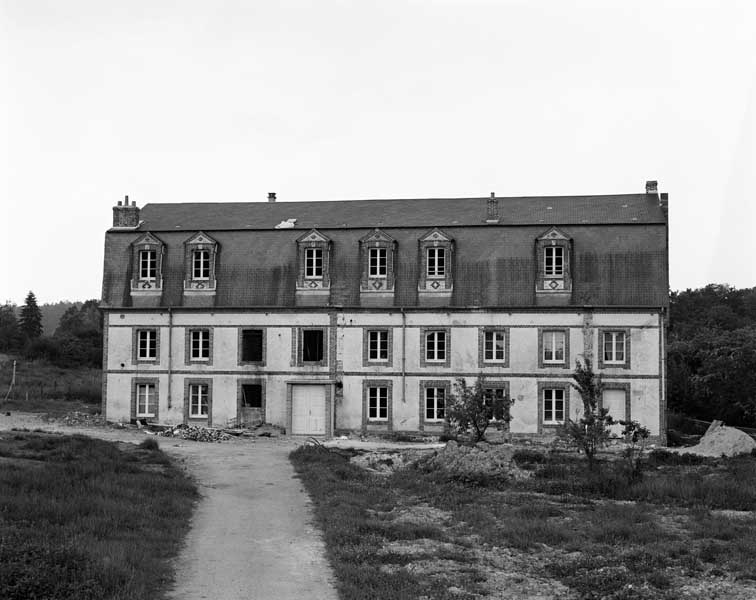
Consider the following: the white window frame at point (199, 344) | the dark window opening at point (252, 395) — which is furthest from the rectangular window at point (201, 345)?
the dark window opening at point (252, 395)

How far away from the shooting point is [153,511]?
1922 cm

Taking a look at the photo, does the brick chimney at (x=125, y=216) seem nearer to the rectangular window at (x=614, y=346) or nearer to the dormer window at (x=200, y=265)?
the dormer window at (x=200, y=265)

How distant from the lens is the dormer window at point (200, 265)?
4347cm

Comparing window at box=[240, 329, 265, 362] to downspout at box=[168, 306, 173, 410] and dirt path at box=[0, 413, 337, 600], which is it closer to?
downspout at box=[168, 306, 173, 410]

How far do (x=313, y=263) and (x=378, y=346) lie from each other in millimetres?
5319

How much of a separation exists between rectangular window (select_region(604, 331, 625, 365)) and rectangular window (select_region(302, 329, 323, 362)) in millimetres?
13687

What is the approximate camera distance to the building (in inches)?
1604

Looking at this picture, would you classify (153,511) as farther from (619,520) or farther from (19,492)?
(619,520)

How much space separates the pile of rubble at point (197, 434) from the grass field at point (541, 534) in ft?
39.2

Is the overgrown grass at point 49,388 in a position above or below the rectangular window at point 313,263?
below

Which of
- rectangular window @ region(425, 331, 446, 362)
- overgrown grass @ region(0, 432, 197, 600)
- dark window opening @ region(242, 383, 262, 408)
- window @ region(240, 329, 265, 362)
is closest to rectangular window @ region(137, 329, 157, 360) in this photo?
window @ region(240, 329, 265, 362)

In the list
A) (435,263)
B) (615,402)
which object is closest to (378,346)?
(435,263)

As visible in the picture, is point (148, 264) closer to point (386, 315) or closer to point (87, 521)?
point (386, 315)

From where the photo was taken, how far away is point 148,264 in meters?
44.1
